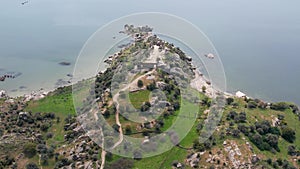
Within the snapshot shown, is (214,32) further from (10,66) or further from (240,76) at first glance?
(10,66)

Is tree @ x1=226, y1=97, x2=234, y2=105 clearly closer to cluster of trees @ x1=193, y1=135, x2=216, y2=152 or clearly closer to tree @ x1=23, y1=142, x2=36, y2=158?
cluster of trees @ x1=193, y1=135, x2=216, y2=152

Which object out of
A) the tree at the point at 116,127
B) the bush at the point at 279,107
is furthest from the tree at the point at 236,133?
the tree at the point at 116,127

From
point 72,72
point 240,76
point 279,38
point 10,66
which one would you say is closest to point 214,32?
point 279,38

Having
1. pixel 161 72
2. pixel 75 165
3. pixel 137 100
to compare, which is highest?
pixel 161 72

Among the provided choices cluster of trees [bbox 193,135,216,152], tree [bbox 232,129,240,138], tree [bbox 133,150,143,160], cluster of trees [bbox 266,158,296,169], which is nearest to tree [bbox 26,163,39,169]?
tree [bbox 133,150,143,160]

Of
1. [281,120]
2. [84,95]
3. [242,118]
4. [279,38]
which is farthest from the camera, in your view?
[279,38]
